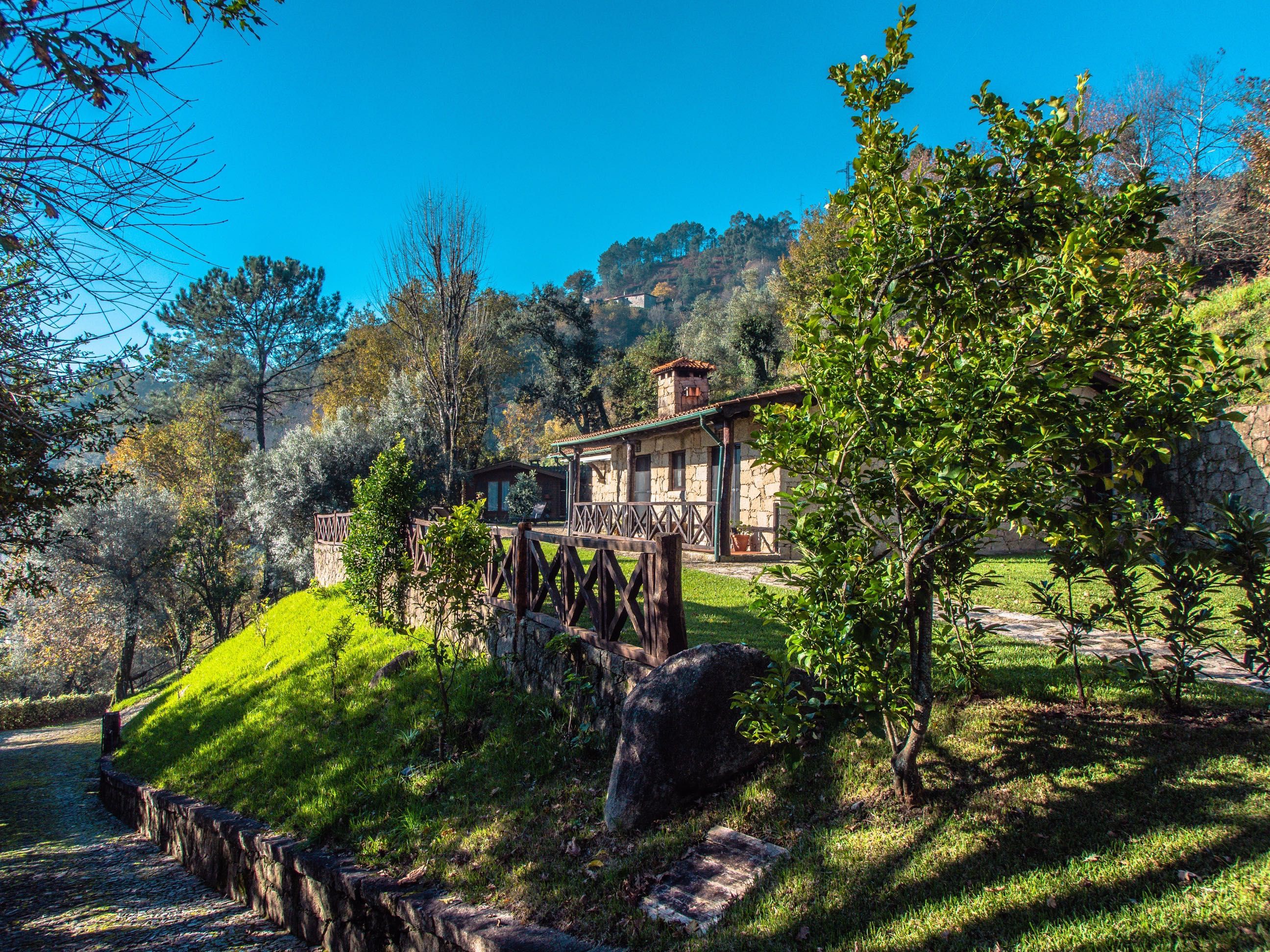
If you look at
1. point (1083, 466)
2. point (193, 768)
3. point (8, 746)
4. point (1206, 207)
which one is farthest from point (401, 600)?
point (1206, 207)

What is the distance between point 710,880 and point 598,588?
3.05 metres

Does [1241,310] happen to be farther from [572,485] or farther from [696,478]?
[572,485]

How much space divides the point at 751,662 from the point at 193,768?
6.66 metres

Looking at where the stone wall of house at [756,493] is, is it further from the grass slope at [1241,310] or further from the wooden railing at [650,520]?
the grass slope at [1241,310]

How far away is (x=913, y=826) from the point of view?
9.95 ft

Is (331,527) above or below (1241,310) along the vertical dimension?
below

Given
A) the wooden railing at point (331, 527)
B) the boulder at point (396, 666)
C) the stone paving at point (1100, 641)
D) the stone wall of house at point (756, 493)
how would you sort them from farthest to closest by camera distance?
the wooden railing at point (331, 527) < the stone wall of house at point (756, 493) < the boulder at point (396, 666) < the stone paving at point (1100, 641)

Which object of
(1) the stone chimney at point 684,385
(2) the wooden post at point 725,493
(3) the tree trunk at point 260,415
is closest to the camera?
(2) the wooden post at point 725,493

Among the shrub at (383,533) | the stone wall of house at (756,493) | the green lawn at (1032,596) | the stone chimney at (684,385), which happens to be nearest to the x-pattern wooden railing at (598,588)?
the shrub at (383,533)

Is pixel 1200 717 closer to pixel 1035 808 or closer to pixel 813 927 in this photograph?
pixel 1035 808

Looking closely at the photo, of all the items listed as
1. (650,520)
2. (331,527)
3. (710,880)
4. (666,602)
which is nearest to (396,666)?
(666,602)

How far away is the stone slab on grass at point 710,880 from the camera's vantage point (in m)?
3.03

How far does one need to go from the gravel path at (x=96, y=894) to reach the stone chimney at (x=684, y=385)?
12.8m

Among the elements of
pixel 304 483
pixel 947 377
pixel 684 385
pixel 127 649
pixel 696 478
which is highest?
pixel 684 385
